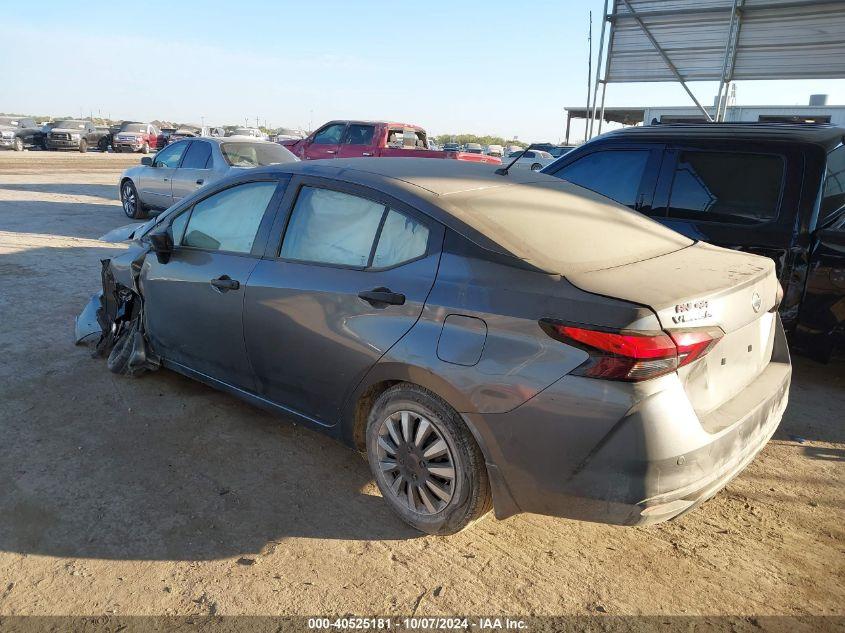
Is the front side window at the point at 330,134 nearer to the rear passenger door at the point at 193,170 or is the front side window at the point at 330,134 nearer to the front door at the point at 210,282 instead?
the rear passenger door at the point at 193,170

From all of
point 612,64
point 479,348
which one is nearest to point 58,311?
point 479,348

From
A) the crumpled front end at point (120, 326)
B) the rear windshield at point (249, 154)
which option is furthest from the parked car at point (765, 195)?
the rear windshield at point (249, 154)

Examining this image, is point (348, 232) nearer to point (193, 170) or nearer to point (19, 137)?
point (193, 170)

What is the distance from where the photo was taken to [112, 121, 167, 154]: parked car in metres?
34.4

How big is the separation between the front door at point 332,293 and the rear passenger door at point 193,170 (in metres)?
7.61

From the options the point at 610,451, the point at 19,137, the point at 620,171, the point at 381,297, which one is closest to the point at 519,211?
the point at 381,297

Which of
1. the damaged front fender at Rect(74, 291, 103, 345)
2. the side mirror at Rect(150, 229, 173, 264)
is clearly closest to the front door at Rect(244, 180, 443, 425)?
the side mirror at Rect(150, 229, 173, 264)

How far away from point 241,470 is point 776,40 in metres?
10.7

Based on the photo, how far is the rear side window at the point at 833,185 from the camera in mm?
4340

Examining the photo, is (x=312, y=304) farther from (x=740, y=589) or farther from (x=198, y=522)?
(x=740, y=589)

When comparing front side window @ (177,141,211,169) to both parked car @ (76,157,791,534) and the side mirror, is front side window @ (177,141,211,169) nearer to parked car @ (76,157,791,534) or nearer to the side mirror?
the side mirror

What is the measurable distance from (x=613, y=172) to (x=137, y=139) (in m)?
35.0

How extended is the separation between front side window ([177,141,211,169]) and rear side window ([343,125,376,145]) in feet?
14.2

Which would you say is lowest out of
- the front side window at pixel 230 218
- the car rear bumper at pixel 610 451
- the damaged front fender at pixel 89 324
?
the damaged front fender at pixel 89 324
